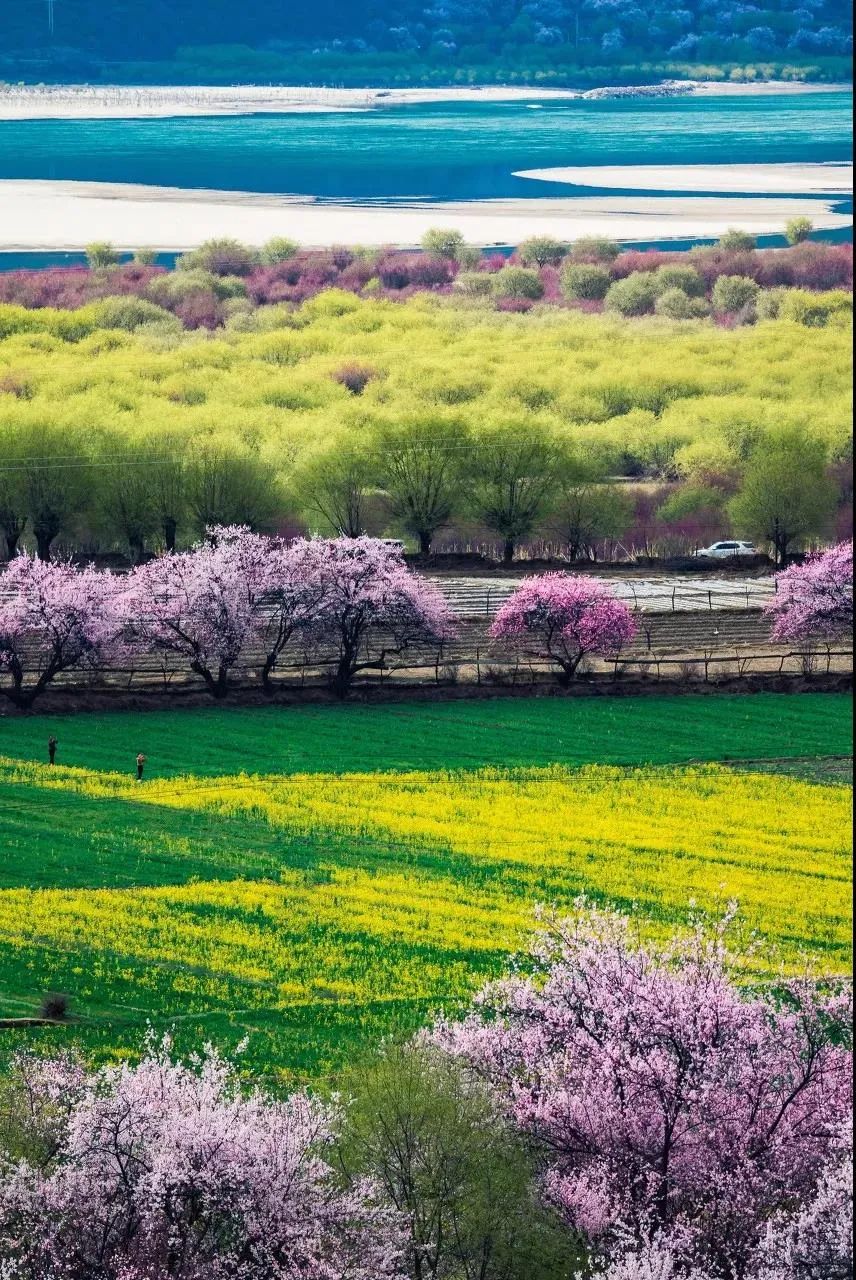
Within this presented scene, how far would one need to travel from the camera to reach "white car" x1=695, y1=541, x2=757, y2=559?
289ft

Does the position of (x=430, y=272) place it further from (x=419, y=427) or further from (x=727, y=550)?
(x=727, y=550)

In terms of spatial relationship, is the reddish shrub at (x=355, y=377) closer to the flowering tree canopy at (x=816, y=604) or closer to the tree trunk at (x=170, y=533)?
the tree trunk at (x=170, y=533)

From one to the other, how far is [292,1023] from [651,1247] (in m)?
14.9

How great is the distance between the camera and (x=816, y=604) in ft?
236

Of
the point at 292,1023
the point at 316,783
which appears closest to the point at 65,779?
the point at 316,783

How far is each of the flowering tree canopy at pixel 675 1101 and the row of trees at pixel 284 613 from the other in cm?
3564

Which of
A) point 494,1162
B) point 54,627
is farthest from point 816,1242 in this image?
point 54,627

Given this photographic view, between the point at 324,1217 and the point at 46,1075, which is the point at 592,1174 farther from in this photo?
the point at 46,1075

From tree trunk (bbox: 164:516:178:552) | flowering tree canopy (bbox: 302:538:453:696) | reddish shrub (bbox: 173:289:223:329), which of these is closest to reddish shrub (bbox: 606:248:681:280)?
reddish shrub (bbox: 173:289:223:329)

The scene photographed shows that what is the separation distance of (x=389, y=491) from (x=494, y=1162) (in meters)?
64.7

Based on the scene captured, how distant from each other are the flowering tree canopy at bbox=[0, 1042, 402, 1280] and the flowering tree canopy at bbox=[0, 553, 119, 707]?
37216 millimetres

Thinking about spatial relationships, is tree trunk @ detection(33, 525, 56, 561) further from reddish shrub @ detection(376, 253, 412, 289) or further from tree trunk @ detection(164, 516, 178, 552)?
reddish shrub @ detection(376, 253, 412, 289)

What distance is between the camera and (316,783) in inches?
2322

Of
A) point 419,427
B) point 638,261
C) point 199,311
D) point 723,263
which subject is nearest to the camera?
point 419,427
